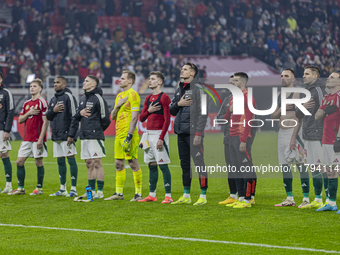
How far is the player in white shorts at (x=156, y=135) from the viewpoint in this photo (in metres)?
7.81

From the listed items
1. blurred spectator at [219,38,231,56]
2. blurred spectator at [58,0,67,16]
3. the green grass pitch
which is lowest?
the green grass pitch

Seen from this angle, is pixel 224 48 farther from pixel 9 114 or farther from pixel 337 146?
pixel 337 146

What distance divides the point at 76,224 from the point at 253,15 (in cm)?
2781

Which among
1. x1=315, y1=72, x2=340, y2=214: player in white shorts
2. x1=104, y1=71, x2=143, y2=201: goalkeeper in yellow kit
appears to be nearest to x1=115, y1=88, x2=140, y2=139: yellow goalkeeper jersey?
x1=104, y1=71, x2=143, y2=201: goalkeeper in yellow kit

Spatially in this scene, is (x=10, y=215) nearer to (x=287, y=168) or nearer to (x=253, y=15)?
(x=287, y=168)

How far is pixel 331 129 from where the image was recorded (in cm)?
677

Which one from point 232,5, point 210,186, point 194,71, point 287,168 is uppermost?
point 232,5

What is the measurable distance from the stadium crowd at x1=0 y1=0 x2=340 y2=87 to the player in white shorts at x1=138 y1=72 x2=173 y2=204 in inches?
627

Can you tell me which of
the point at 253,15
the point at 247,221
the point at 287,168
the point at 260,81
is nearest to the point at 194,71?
the point at 287,168

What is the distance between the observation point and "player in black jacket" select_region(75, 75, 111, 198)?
821 cm

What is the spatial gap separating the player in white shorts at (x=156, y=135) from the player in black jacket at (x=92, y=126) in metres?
0.79

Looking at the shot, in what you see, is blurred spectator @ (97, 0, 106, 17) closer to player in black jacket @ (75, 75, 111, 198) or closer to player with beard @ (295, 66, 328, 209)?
player in black jacket @ (75, 75, 111, 198)

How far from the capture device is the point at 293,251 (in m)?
4.75

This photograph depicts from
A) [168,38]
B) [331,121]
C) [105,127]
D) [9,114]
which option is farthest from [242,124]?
[168,38]
